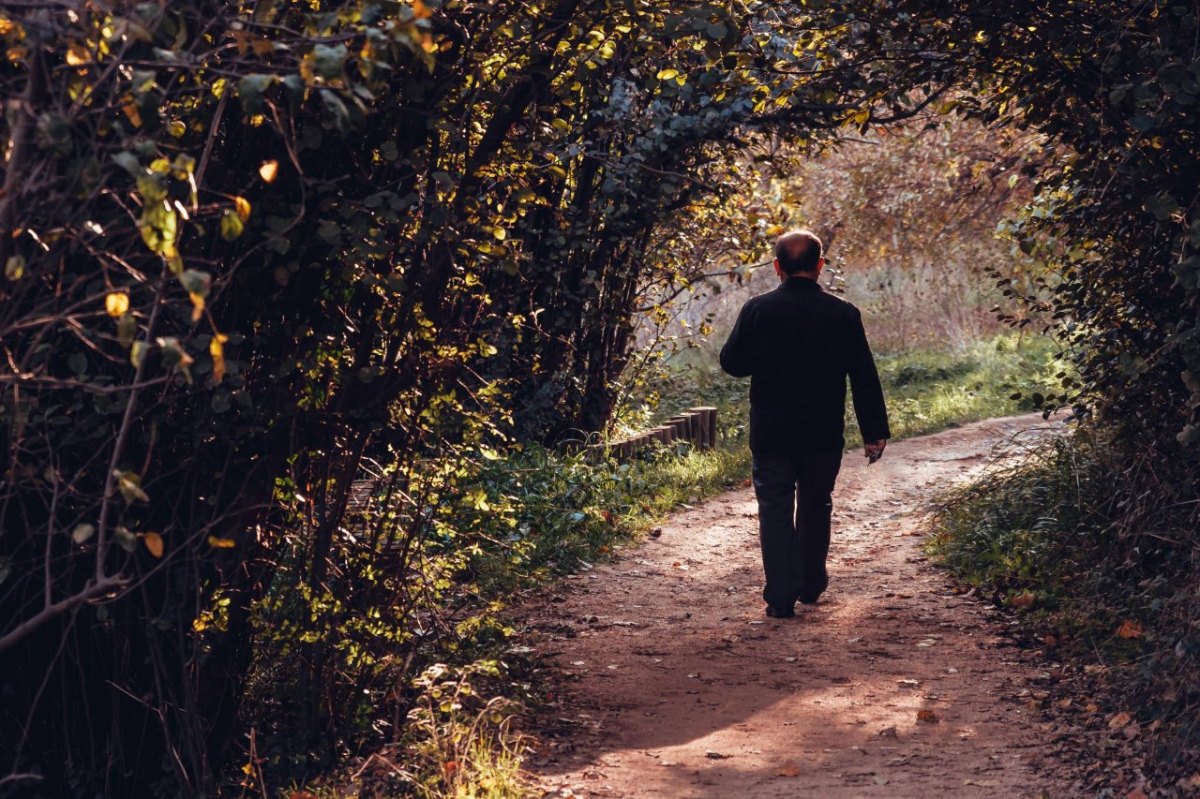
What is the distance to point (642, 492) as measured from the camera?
10828 mm

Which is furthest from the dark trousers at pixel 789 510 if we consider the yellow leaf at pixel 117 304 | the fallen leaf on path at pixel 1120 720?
the yellow leaf at pixel 117 304

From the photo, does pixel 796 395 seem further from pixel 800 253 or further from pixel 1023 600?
pixel 1023 600

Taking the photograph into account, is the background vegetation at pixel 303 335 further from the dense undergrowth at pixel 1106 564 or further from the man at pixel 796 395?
the man at pixel 796 395

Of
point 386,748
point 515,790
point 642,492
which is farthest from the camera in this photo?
point 642,492

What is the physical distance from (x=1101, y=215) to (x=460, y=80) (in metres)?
3.44

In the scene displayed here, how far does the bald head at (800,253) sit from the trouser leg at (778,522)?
1.02m

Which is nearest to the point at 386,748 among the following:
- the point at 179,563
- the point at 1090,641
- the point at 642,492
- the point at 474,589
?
the point at 179,563

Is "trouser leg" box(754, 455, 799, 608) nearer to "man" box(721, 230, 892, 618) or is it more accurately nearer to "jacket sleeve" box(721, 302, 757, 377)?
"man" box(721, 230, 892, 618)

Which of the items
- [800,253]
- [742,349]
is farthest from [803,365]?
[800,253]

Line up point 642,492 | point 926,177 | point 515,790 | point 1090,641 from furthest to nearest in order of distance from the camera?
1. point 926,177
2. point 642,492
3. point 1090,641
4. point 515,790

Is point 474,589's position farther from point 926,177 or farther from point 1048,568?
point 926,177

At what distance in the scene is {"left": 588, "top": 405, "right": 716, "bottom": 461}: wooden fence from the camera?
11.6m

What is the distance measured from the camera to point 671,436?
42.1ft

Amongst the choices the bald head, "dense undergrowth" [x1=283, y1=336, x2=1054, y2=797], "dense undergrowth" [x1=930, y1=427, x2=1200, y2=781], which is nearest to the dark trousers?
the bald head
